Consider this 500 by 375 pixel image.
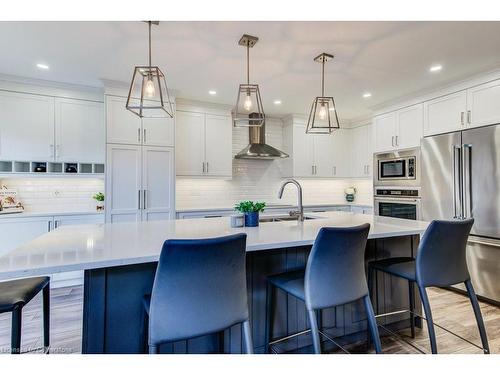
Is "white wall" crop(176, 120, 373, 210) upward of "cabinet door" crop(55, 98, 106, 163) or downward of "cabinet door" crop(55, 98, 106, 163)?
downward

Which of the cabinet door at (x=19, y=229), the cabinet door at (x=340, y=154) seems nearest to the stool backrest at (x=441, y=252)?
the cabinet door at (x=340, y=154)

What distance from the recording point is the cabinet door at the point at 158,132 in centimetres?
358

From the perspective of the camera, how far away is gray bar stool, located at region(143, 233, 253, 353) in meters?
1.15

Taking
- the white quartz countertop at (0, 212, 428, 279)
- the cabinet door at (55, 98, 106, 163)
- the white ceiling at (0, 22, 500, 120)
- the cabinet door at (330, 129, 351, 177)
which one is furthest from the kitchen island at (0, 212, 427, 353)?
the cabinet door at (330, 129, 351, 177)

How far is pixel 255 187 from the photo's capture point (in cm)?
500

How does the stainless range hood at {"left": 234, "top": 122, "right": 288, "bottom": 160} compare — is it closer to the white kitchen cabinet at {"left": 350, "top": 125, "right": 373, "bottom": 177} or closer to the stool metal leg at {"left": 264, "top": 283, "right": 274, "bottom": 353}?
the white kitchen cabinet at {"left": 350, "top": 125, "right": 373, "bottom": 177}

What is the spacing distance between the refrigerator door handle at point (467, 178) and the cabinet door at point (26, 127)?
4929mm

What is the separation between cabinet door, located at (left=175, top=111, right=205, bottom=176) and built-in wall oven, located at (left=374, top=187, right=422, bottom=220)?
2769mm

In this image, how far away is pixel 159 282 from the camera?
45.8 inches

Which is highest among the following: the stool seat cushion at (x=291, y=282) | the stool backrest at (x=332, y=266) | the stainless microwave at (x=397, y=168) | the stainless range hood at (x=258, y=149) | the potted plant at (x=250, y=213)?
the stainless range hood at (x=258, y=149)

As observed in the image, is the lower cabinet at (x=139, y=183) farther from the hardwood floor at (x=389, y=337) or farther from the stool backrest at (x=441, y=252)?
the stool backrest at (x=441, y=252)

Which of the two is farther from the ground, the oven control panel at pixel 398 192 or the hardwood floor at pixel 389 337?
the oven control panel at pixel 398 192

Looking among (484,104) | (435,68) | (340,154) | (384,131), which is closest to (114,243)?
(435,68)
